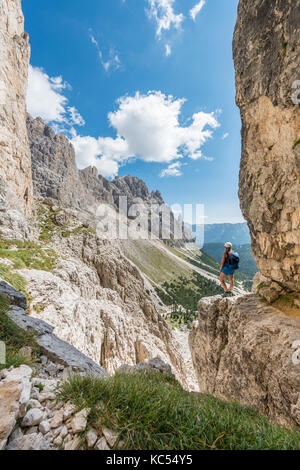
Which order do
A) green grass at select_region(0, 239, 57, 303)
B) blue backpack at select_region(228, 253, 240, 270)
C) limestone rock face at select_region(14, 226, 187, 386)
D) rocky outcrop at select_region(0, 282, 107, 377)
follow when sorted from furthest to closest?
blue backpack at select_region(228, 253, 240, 270), limestone rock face at select_region(14, 226, 187, 386), green grass at select_region(0, 239, 57, 303), rocky outcrop at select_region(0, 282, 107, 377)

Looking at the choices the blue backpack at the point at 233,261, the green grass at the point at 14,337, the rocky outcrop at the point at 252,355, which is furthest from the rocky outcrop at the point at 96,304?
the blue backpack at the point at 233,261

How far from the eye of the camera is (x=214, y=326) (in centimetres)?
1505

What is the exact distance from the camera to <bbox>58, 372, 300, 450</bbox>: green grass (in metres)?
2.72

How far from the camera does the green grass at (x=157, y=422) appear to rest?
2.72 meters

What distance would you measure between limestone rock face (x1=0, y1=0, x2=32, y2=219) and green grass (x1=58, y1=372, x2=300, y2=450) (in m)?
25.0

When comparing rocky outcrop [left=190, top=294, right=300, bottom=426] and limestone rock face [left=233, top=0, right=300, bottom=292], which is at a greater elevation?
limestone rock face [left=233, top=0, right=300, bottom=292]

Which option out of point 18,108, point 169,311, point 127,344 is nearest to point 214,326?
point 127,344

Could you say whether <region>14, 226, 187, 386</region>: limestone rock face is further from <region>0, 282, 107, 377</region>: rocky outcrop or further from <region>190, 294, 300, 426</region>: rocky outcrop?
<region>190, 294, 300, 426</region>: rocky outcrop

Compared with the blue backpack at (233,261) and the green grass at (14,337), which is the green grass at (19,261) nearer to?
the green grass at (14,337)

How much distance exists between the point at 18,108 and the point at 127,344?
36952 millimetres

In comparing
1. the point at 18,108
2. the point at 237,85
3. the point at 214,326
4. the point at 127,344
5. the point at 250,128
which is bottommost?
the point at 127,344

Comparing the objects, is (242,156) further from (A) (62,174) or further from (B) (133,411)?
(A) (62,174)

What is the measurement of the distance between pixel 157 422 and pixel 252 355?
9.59 metres

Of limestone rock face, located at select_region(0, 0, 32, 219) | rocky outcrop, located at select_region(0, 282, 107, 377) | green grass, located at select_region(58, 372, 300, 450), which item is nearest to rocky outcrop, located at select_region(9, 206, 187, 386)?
rocky outcrop, located at select_region(0, 282, 107, 377)
